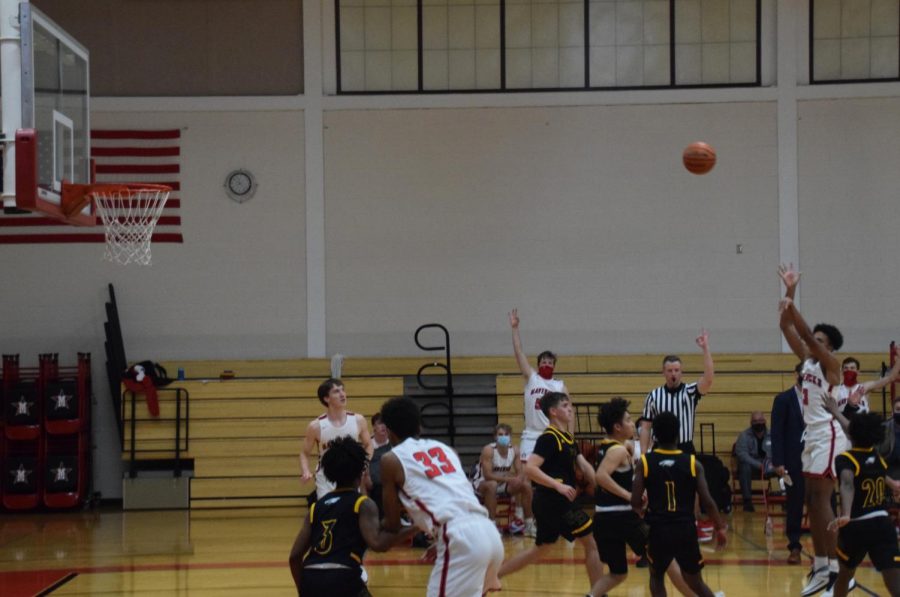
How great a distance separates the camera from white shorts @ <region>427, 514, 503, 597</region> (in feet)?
19.4

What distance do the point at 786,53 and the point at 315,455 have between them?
8.90 metres

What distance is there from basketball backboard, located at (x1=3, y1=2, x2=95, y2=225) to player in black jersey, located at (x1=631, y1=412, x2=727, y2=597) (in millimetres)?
5038

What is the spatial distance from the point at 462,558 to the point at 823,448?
4700mm

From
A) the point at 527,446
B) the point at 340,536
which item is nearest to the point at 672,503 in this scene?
the point at 340,536

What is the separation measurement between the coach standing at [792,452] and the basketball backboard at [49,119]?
22.0ft

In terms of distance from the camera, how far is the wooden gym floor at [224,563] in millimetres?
10250

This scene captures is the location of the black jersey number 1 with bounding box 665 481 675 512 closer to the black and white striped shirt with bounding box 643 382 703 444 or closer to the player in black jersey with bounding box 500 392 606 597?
the player in black jersey with bounding box 500 392 606 597

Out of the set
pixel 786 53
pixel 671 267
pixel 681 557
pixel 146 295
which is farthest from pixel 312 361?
pixel 681 557

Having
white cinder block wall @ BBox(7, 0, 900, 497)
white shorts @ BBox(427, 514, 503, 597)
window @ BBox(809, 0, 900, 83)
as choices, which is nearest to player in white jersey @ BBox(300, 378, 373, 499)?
white shorts @ BBox(427, 514, 503, 597)

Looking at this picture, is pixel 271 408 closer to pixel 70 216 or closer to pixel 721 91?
pixel 70 216

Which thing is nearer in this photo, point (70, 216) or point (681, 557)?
point (681, 557)

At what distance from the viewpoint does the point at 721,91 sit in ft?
56.9

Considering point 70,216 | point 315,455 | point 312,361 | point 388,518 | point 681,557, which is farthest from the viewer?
point 312,361

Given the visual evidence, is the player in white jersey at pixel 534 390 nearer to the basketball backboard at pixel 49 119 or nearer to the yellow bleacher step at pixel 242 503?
the yellow bleacher step at pixel 242 503
